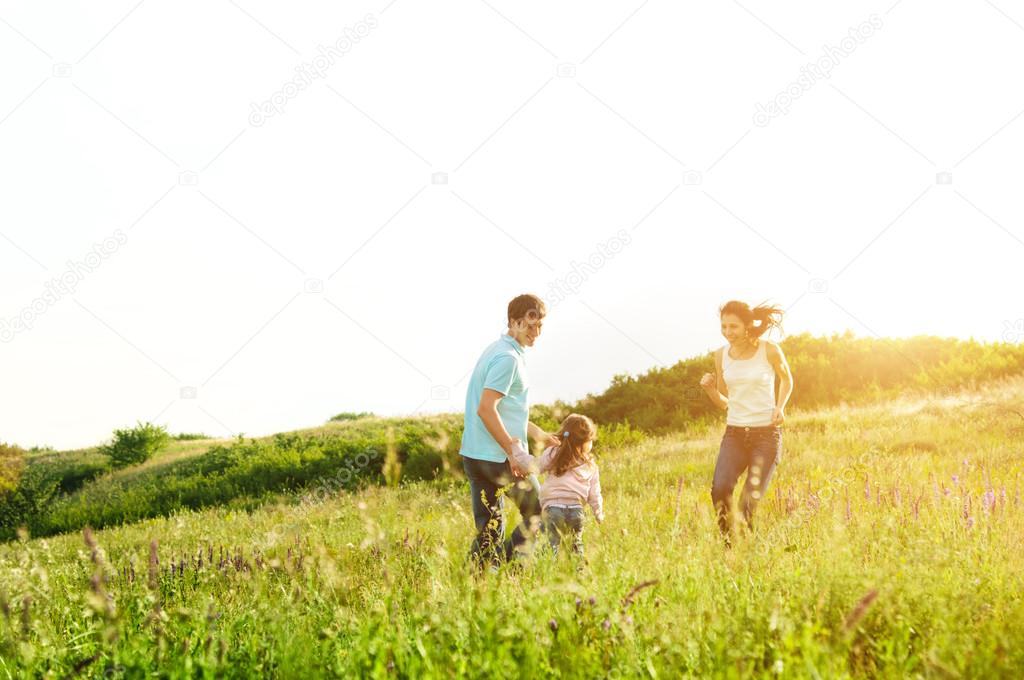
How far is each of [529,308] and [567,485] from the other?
127cm

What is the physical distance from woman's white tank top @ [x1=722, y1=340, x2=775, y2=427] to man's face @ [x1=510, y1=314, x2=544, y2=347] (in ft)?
6.29

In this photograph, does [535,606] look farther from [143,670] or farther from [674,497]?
[674,497]

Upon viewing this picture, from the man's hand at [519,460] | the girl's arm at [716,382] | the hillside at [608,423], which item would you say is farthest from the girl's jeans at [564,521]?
the hillside at [608,423]

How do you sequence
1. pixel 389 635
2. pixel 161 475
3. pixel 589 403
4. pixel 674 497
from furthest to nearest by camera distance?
pixel 161 475 < pixel 589 403 < pixel 674 497 < pixel 389 635

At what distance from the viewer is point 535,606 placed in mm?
2859

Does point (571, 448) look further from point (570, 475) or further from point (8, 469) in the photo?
point (8, 469)

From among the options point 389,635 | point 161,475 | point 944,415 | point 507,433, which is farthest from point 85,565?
point 161,475

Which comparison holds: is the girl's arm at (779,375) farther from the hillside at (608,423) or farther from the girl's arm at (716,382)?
the hillside at (608,423)

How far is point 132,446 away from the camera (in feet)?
83.4

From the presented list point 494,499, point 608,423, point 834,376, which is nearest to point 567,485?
point 494,499

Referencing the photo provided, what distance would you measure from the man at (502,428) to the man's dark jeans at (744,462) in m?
1.59

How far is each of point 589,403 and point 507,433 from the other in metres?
13.3

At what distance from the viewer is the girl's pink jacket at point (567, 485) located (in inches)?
206

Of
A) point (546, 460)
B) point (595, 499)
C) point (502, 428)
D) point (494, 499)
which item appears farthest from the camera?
point (595, 499)
